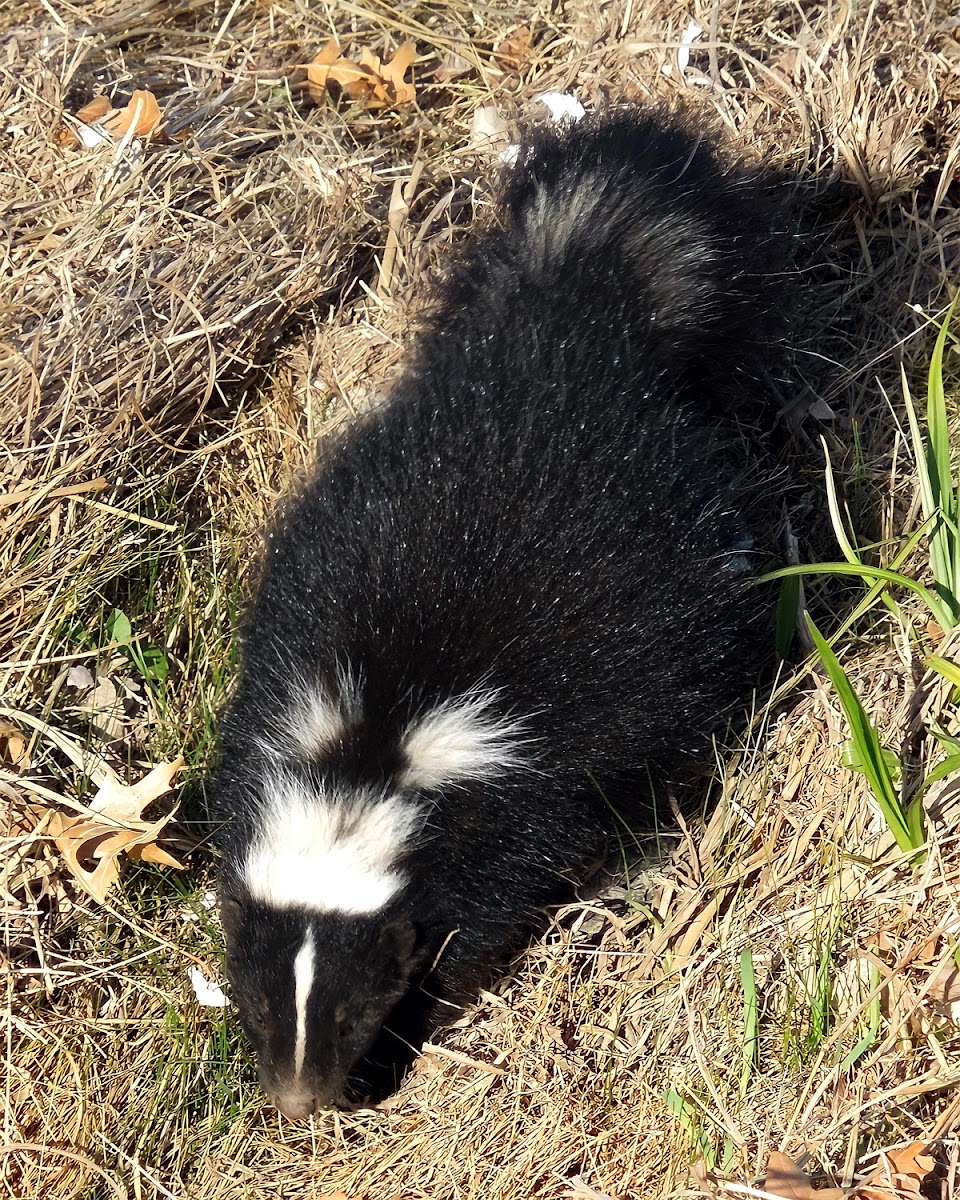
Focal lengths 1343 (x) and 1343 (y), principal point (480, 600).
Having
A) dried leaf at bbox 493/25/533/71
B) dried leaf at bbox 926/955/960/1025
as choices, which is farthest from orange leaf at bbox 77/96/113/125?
dried leaf at bbox 926/955/960/1025

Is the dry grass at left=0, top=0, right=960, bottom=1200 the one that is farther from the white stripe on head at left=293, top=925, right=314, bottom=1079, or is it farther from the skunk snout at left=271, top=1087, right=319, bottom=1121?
the white stripe on head at left=293, top=925, right=314, bottom=1079

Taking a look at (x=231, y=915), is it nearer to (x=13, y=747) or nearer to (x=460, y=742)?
(x=460, y=742)

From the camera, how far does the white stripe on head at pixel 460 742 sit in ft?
12.1

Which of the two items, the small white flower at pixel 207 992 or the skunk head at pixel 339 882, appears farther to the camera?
the small white flower at pixel 207 992

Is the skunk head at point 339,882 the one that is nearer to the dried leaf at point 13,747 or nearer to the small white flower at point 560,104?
the dried leaf at point 13,747

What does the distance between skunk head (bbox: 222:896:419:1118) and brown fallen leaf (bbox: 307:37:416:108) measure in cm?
342

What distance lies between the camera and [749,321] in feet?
14.7

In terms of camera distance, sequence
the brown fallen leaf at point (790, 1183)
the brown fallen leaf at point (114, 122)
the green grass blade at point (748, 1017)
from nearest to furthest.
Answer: the brown fallen leaf at point (790, 1183) < the green grass blade at point (748, 1017) < the brown fallen leaf at point (114, 122)

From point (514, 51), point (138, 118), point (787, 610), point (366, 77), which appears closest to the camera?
point (787, 610)

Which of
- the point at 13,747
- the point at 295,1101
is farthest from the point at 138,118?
the point at 295,1101

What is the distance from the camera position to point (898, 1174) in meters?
3.09

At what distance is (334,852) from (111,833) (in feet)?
2.67

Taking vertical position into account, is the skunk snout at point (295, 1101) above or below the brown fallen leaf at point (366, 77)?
below

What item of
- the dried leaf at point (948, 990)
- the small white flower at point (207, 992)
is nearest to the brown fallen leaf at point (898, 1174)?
the dried leaf at point (948, 990)
